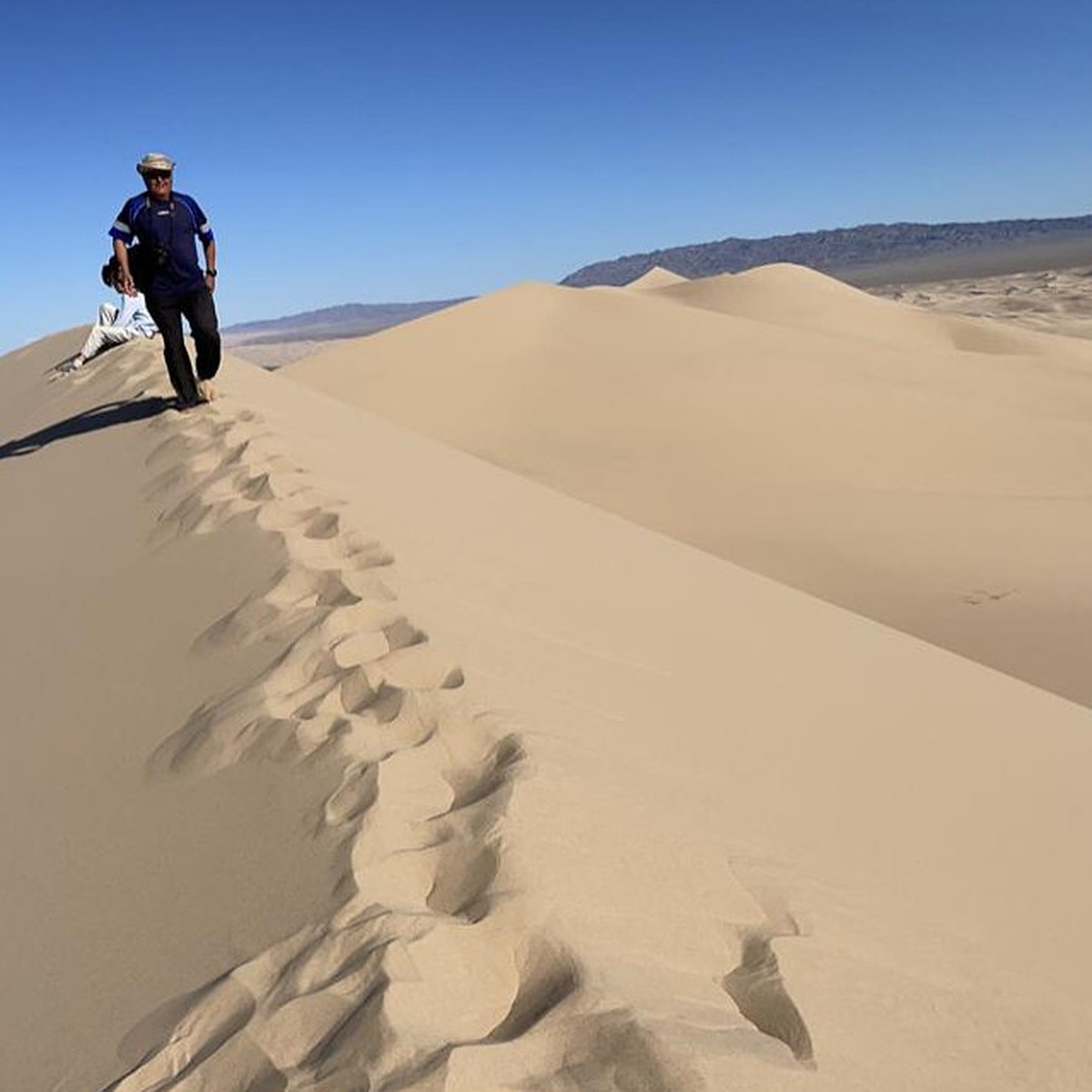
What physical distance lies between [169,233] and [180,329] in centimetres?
62

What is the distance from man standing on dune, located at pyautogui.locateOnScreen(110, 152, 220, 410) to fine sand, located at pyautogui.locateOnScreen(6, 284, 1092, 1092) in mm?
1884

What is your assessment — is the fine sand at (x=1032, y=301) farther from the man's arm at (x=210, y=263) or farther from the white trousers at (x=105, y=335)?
the man's arm at (x=210, y=263)

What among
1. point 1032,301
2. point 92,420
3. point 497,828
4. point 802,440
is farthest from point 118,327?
point 1032,301

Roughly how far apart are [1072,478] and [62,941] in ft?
29.9

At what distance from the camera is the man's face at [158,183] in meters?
4.72

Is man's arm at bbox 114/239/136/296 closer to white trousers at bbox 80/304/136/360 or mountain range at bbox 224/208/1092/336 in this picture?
white trousers at bbox 80/304/136/360

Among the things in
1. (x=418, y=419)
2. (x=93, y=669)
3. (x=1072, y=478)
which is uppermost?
(x=93, y=669)

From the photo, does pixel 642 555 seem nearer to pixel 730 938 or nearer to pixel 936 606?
pixel 936 606

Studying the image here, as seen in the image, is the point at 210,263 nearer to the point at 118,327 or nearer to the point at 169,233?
the point at 169,233

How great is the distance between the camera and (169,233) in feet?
16.2

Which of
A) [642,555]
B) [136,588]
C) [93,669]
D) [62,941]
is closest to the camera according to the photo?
[62,941]

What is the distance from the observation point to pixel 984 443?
31.4 ft

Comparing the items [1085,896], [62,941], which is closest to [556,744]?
[62,941]

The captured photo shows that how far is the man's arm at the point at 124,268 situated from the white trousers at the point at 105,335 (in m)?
6.44
